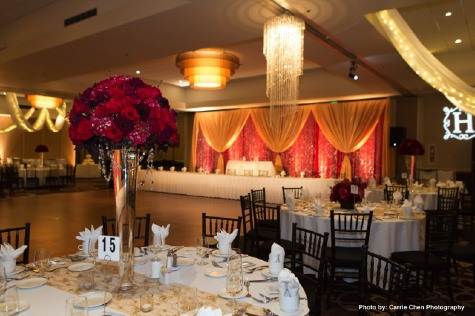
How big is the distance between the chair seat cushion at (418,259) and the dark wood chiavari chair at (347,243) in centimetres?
38

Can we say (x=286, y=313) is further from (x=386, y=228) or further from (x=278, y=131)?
(x=278, y=131)

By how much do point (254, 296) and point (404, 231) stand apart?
9.79 feet

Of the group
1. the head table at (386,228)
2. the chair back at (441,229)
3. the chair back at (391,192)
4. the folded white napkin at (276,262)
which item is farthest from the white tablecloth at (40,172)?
the folded white napkin at (276,262)

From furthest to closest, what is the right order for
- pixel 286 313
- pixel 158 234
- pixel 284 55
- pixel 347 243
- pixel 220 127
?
pixel 220 127
pixel 284 55
pixel 347 243
pixel 158 234
pixel 286 313

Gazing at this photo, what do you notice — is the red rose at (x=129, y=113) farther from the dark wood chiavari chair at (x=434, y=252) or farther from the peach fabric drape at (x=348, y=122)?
the peach fabric drape at (x=348, y=122)

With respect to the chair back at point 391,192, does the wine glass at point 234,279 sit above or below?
below

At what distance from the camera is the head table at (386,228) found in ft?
13.9

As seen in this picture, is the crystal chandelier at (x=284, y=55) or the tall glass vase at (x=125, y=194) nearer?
the tall glass vase at (x=125, y=194)

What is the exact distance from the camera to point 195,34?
5.64 meters

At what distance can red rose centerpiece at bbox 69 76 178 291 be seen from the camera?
187 centimetres

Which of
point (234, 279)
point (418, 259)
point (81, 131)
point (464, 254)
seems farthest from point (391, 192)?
point (81, 131)

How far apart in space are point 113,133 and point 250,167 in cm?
1110

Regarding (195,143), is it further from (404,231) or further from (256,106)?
(404,231)

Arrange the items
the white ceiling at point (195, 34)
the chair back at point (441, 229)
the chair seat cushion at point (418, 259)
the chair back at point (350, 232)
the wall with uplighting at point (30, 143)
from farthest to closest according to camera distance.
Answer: the wall with uplighting at point (30, 143)
the white ceiling at point (195, 34)
the chair back at point (350, 232)
the chair back at point (441, 229)
the chair seat cushion at point (418, 259)
